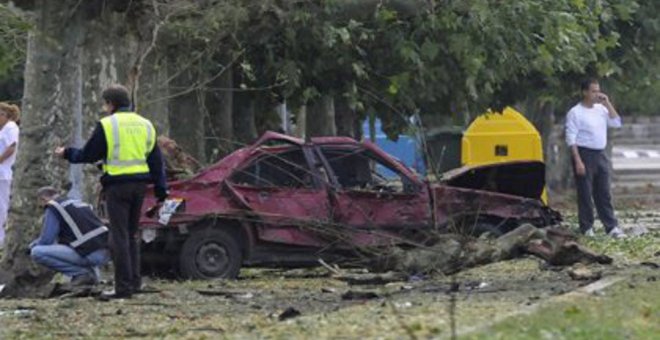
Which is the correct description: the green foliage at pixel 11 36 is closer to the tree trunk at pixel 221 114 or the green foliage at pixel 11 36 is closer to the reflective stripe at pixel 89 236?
the reflective stripe at pixel 89 236

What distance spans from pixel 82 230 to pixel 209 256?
170cm

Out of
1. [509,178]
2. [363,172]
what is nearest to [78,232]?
[363,172]

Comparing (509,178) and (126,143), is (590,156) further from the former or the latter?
(126,143)

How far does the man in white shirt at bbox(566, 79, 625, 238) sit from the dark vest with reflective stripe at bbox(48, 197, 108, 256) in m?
7.50

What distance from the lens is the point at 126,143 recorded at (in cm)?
1487

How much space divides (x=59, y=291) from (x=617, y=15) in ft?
45.4

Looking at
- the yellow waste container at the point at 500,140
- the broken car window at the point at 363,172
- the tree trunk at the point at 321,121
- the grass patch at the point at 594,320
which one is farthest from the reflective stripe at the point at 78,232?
the tree trunk at the point at 321,121

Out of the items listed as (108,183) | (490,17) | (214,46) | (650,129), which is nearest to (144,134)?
(108,183)

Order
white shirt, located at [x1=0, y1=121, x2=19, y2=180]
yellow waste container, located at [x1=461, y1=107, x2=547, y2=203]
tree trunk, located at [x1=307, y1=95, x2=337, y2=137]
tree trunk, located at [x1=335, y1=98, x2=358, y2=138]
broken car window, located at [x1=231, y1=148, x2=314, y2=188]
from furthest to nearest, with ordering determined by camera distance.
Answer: tree trunk, located at [x1=307, y1=95, x2=337, y2=137], tree trunk, located at [x1=335, y1=98, x2=358, y2=138], yellow waste container, located at [x1=461, y1=107, x2=547, y2=203], white shirt, located at [x1=0, y1=121, x2=19, y2=180], broken car window, located at [x1=231, y1=148, x2=314, y2=188]

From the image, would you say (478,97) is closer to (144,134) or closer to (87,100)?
(87,100)

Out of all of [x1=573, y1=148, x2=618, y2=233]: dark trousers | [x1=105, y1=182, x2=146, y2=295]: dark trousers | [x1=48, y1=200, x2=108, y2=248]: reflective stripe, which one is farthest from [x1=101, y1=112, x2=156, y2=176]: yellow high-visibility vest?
[x1=573, y1=148, x2=618, y2=233]: dark trousers

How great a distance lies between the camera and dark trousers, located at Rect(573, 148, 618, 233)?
21.6 m

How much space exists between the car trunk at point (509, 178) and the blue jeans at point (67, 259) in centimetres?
506

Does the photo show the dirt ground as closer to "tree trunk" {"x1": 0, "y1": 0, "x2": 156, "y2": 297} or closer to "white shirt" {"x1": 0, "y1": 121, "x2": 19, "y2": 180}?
"tree trunk" {"x1": 0, "y1": 0, "x2": 156, "y2": 297}
